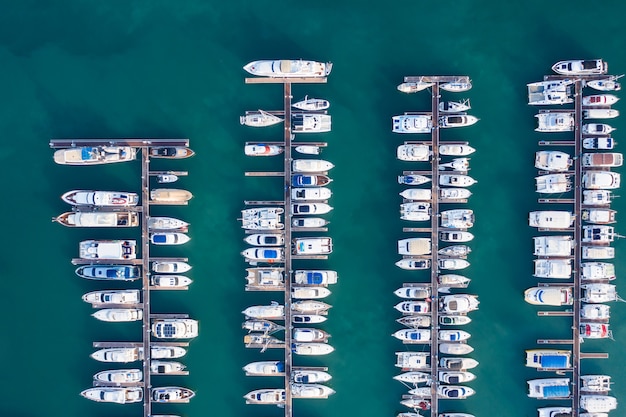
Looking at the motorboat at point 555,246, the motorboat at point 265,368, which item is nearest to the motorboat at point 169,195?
the motorboat at point 265,368

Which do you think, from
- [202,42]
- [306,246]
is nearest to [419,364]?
[306,246]

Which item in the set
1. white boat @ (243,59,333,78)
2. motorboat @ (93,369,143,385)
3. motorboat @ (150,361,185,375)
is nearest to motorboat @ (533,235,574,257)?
white boat @ (243,59,333,78)

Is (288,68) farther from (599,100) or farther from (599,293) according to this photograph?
(599,293)

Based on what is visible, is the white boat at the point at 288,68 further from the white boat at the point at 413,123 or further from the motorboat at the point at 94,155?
the motorboat at the point at 94,155

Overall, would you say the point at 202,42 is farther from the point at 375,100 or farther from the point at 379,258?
the point at 379,258

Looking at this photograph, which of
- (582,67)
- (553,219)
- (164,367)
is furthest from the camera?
(164,367)

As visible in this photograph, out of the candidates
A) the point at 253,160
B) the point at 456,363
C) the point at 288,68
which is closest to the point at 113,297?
the point at 253,160
